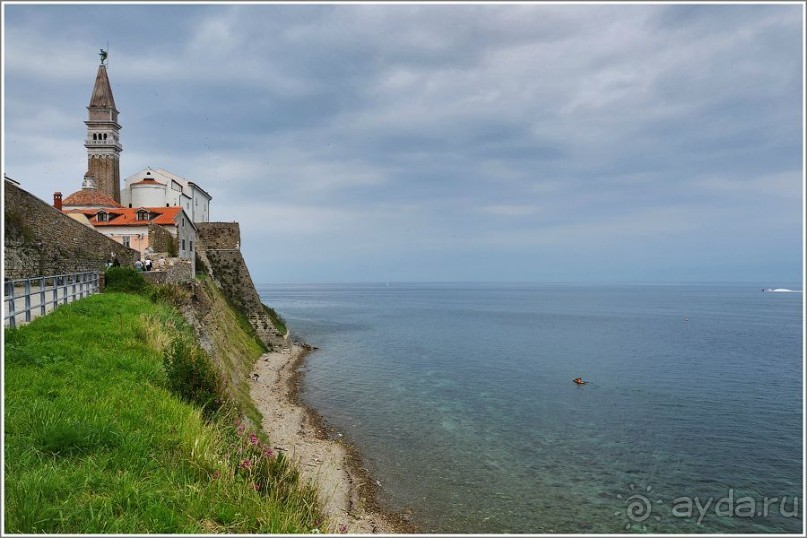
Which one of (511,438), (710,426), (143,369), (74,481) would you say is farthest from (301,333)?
(74,481)

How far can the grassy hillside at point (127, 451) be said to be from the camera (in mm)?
5703

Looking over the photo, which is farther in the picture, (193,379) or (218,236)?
(218,236)

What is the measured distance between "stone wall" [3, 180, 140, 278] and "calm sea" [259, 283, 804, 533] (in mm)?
15620

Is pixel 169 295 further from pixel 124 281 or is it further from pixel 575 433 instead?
pixel 575 433

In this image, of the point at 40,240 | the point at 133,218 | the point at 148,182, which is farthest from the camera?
the point at 148,182

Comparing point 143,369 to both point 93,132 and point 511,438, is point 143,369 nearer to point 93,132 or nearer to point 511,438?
point 511,438

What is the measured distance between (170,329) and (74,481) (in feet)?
36.8

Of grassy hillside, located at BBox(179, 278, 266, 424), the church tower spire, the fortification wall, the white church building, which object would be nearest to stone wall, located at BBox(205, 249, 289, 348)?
the fortification wall

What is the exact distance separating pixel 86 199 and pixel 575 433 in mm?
56055

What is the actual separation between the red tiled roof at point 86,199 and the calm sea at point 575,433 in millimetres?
31159

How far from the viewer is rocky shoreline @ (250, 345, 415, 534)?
48.4 ft

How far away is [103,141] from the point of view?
208 ft

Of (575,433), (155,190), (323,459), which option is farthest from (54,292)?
(155,190)

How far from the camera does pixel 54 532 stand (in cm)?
523
